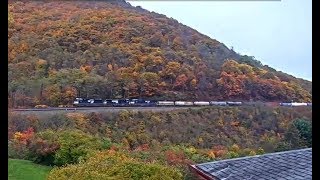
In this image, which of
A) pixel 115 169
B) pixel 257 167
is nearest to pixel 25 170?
pixel 115 169

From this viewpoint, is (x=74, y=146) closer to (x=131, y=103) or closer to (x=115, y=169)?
(x=115, y=169)

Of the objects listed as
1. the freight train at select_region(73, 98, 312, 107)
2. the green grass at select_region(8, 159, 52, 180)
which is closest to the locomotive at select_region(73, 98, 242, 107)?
the freight train at select_region(73, 98, 312, 107)

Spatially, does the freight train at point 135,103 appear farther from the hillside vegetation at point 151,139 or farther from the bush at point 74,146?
the bush at point 74,146

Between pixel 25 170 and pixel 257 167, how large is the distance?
1.03 metres

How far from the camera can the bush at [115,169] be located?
199 cm

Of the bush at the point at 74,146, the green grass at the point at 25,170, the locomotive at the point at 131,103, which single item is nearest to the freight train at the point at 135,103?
the locomotive at the point at 131,103

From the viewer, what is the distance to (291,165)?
1711 mm

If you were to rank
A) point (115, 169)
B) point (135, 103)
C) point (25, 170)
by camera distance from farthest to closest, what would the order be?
point (115, 169) → point (135, 103) → point (25, 170)

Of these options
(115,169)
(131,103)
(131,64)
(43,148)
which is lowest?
(115,169)

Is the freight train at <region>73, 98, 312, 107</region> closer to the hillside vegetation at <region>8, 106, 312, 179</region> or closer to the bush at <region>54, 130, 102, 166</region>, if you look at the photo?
the hillside vegetation at <region>8, 106, 312, 179</region>

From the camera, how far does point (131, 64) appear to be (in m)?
1.95

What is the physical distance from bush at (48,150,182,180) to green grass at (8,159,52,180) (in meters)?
0.12
